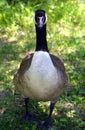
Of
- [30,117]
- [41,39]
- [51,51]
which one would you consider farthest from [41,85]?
[51,51]

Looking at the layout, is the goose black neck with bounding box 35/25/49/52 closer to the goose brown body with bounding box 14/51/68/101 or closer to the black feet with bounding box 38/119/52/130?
the goose brown body with bounding box 14/51/68/101

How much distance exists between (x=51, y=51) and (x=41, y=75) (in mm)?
2351

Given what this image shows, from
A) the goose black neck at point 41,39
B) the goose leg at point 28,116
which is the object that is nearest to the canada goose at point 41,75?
the goose black neck at point 41,39

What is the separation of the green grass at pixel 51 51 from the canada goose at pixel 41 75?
531mm

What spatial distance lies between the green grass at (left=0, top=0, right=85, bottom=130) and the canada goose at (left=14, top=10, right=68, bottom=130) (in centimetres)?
53

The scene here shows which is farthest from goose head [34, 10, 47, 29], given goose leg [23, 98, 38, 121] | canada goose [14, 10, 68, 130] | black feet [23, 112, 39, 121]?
black feet [23, 112, 39, 121]

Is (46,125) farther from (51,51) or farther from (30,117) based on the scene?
(51,51)

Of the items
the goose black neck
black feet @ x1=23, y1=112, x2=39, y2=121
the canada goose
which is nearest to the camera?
the canada goose

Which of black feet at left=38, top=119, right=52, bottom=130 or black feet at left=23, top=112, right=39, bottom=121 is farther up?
black feet at left=23, top=112, right=39, bottom=121

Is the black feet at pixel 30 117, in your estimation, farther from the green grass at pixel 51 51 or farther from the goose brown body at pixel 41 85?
the goose brown body at pixel 41 85

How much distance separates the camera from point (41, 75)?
406 centimetres

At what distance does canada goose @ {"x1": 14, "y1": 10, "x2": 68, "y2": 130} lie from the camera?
13.4 feet

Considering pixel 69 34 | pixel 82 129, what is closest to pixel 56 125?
pixel 82 129

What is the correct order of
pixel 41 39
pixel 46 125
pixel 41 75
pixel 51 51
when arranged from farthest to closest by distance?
pixel 51 51 < pixel 46 125 < pixel 41 39 < pixel 41 75
